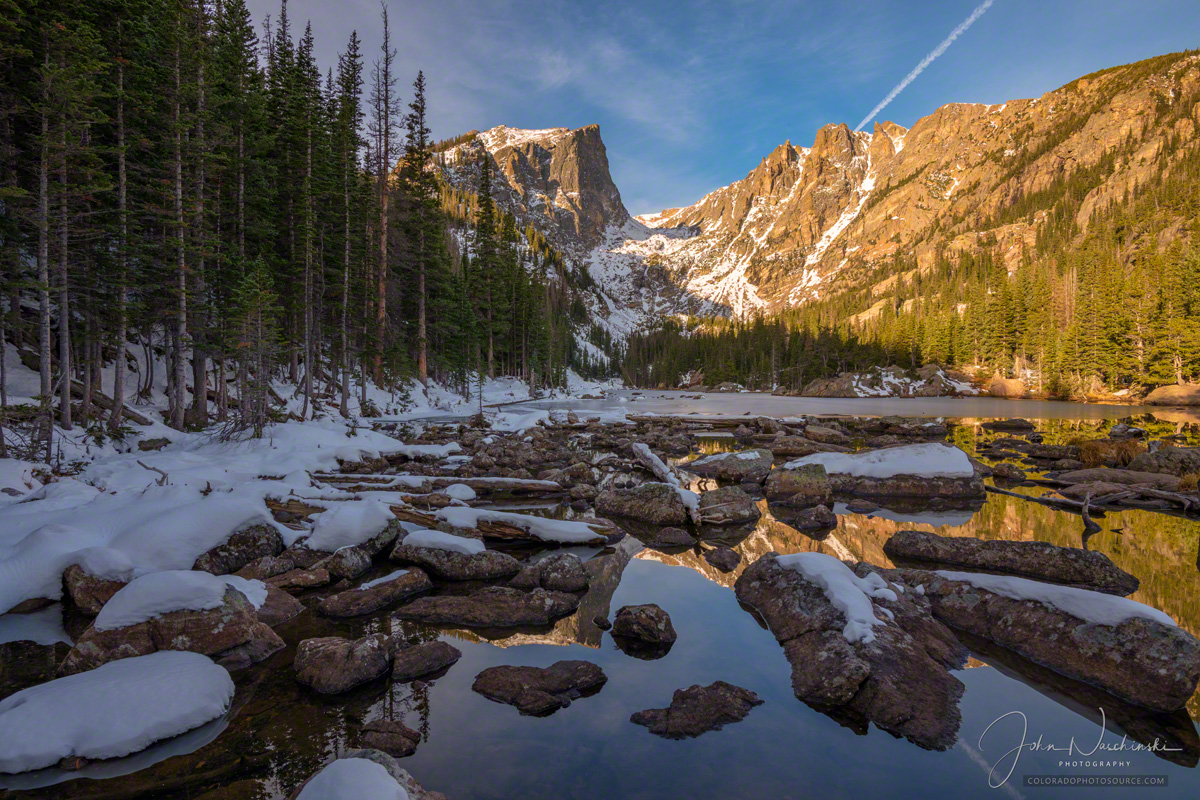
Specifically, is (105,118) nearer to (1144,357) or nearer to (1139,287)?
(1144,357)

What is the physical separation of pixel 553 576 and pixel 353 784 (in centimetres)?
452

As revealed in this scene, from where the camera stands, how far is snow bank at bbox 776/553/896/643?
4.89 metres

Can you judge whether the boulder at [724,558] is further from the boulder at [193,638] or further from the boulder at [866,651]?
the boulder at [193,638]

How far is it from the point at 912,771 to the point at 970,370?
9118 centimetres

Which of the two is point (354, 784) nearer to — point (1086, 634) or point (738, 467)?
point (1086, 634)

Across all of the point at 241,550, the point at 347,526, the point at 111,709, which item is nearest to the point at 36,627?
the point at 241,550

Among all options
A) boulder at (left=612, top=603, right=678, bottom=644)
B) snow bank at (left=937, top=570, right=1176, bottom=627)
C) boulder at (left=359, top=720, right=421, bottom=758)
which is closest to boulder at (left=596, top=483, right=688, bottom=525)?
boulder at (left=612, top=603, right=678, bottom=644)

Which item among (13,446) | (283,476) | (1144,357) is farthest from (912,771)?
(1144,357)

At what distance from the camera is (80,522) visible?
21.7 feet

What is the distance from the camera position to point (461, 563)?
7.36 m

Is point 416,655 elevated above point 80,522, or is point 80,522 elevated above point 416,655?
point 80,522

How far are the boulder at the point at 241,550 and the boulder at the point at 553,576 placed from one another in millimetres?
3826

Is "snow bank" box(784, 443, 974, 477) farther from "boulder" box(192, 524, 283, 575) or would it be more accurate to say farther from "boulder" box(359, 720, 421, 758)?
"boulder" box(192, 524, 283, 575)

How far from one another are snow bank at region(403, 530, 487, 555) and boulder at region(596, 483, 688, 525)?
389 cm
